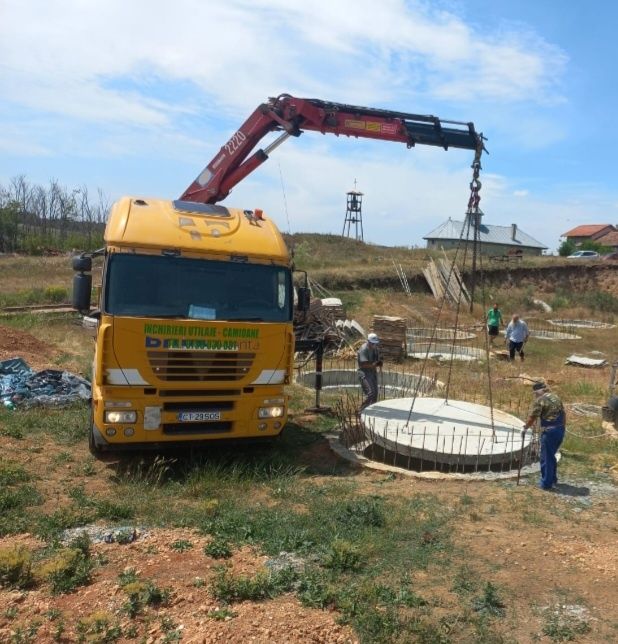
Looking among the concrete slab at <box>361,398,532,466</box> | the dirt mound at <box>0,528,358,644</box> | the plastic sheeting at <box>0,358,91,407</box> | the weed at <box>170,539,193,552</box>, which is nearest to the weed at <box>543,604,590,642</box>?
the dirt mound at <box>0,528,358,644</box>

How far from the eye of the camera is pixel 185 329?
6.45 m

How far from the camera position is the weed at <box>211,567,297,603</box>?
4.20 meters

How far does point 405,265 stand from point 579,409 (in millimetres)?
21854

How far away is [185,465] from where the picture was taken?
24.5 ft

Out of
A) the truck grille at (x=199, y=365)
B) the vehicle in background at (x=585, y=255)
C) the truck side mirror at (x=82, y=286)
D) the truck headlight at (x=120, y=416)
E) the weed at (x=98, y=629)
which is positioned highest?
the vehicle in background at (x=585, y=255)

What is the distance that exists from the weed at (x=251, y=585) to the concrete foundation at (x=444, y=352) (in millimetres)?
12511

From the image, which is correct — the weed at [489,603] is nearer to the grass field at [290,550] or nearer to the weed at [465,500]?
the grass field at [290,550]

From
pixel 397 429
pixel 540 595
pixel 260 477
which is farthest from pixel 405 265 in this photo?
pixel 540 595

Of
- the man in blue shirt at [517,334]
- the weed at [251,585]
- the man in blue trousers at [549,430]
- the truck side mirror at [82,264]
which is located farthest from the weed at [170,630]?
the man in blue shirt at [517,334]

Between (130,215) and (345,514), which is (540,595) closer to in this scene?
(345,514)

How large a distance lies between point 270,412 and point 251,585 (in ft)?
9.59

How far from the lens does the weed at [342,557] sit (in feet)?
15.5

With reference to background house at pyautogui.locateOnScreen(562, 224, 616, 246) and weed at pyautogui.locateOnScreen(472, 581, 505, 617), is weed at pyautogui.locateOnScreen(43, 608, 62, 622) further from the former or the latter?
background house at pyautogui.locateOnScreen(562, 224, 616, 246)

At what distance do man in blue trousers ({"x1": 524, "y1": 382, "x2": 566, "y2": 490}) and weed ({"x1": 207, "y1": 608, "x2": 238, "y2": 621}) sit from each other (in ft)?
14.6
